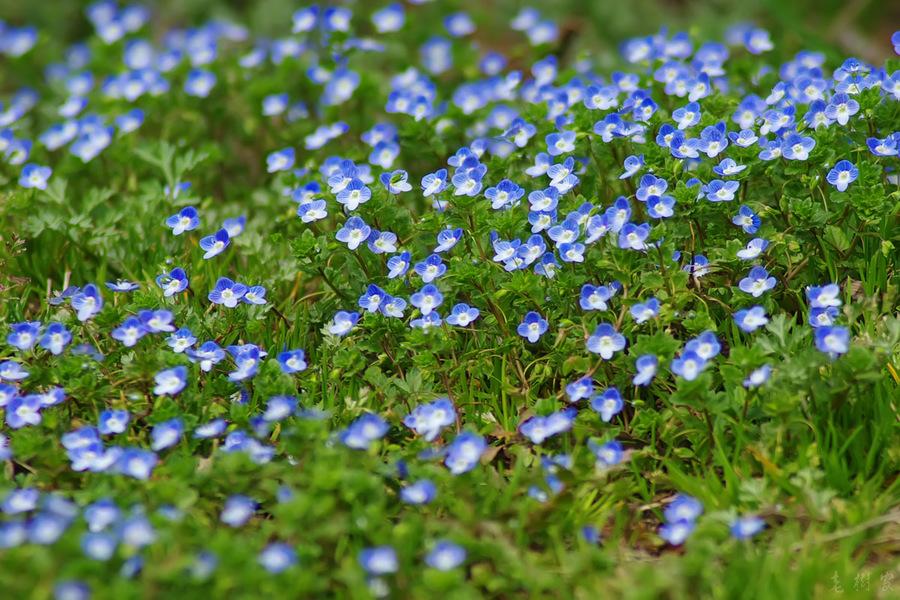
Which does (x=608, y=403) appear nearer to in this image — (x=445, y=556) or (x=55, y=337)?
(x=445, y=556)

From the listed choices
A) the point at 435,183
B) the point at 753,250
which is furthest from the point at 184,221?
the point at 753,250

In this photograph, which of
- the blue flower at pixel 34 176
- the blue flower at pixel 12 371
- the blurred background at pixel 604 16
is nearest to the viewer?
the blue flower at pixel 12 371


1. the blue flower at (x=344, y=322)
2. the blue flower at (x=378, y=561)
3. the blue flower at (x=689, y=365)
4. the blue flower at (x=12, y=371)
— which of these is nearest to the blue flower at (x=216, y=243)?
the blue flower at (x=344, y=322)

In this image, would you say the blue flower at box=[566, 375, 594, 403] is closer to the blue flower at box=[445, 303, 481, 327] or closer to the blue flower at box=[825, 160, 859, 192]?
the blue flower at box=[445, 303, 481, 327]

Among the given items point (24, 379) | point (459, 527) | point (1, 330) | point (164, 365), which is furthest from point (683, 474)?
point (1, 330)

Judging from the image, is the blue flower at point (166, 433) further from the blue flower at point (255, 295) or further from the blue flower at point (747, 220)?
the blue flower at point (747, 220)

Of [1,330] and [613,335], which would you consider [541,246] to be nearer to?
[613,335]
